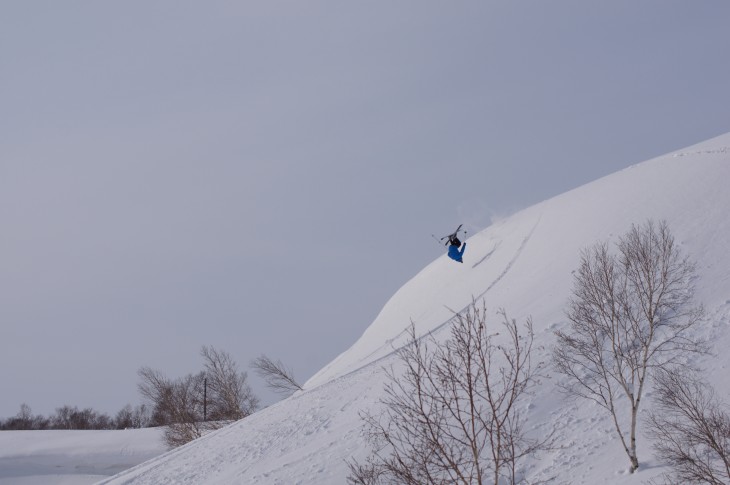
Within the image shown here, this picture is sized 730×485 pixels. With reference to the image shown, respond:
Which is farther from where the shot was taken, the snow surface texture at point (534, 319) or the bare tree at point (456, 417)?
the snow surface texture at point (534, 319)

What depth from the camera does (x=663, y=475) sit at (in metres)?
20.9

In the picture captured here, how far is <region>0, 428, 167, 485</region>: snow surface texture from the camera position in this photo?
159 feet

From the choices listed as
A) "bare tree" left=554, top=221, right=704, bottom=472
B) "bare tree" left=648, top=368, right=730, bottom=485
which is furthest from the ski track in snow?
"bare tree" left=648, top=368, right=730, bottom=485

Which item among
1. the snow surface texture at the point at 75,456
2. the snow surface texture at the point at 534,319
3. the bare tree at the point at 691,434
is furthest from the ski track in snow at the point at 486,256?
the snow surface texture at the point at 75,456

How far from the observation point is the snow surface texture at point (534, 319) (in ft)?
87.9

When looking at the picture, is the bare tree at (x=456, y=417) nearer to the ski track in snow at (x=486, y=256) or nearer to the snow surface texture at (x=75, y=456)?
the ski track in snow at (x=486, y=256)

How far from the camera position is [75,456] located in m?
50.7

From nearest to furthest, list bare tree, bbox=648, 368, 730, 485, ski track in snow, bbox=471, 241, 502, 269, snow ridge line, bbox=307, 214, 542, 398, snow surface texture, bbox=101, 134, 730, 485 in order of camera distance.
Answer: bare tree, bbox=648, 368, 730, 485 → snow surface texture, bbox=101, 134, 730, 485 → snow ridge line, bbox=307, 214, 542, 398 → ski track in snow, bbox=471, 241, 502, 269

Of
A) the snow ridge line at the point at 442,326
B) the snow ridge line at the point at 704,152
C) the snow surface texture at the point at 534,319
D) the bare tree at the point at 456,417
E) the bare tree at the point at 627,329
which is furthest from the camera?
the snow ridge line at the point at 704,152

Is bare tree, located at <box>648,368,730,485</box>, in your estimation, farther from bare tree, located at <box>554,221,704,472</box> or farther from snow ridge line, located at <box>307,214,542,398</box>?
snow ridge line, located at <box>307,214,542,398</box>

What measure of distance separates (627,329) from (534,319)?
19.4 ft

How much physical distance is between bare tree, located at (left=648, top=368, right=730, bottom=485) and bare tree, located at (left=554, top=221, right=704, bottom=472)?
2.72 feet

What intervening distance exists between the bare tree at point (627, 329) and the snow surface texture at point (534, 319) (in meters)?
0.81

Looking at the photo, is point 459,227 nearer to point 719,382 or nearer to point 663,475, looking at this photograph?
point 719,382
